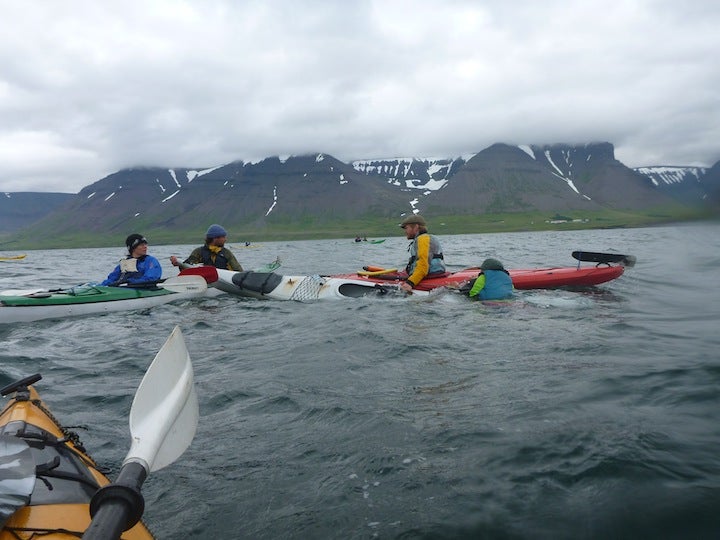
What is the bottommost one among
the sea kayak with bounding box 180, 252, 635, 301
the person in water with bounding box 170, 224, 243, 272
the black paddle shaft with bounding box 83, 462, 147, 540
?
the sea kayak with bounding box 180, 252, 635, 301

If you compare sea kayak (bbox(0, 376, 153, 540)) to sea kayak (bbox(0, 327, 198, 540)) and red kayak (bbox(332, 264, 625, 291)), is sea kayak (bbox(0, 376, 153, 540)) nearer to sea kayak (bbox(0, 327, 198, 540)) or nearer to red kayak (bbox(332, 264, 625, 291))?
sea kayak (bbox(0, 327, 198, 540))

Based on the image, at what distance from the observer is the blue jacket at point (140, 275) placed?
43.5ft

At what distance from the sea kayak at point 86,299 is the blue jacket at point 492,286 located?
25.1 feet

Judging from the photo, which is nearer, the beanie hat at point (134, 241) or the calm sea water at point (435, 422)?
the calm sea water at point (435, 422)

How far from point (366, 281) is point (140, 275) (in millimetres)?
6374

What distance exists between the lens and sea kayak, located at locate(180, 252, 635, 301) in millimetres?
13141

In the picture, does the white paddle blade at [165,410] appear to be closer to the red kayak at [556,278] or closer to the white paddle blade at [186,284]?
the red kayak at [556,278]

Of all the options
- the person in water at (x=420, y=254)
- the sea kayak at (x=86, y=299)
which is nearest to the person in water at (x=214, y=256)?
the sea kayak at (x=86, y=299)

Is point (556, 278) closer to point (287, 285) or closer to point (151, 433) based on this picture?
point (287, 285)

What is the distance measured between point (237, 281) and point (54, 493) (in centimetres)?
1164

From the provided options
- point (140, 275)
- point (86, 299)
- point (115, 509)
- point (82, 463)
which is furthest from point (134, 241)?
point (115, 509)

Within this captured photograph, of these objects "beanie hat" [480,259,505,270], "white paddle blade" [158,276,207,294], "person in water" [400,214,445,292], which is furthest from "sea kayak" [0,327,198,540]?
"white paddle blade" [158,276,207,294]

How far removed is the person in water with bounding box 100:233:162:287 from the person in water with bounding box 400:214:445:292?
704 centimetres

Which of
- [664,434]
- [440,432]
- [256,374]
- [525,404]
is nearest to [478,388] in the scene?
[525,404]
